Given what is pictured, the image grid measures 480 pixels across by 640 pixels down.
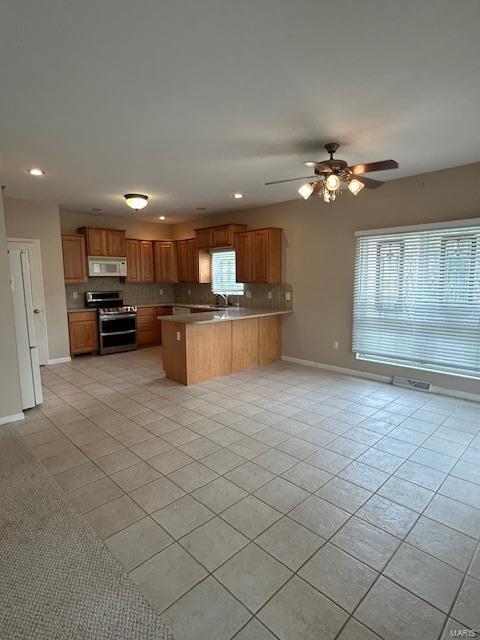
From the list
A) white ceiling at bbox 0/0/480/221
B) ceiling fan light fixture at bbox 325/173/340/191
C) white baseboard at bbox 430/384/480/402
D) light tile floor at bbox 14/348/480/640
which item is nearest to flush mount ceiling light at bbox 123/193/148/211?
white ceiling at bbox 0/0/480/221

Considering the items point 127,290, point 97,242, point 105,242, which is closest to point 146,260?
point 127,290

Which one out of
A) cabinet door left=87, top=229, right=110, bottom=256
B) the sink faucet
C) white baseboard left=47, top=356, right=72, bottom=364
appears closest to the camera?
white baseboard left=47, top=356, right=72, bottom=364

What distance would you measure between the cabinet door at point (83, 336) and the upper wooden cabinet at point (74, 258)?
2.67 feet

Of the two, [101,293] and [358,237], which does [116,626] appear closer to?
[358,237]

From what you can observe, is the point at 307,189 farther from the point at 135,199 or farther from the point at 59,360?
the point at 59,360

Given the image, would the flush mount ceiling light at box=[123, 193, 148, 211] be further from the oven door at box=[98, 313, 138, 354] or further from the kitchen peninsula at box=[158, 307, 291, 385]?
the oven door at box=[98, 313, 138, 354]

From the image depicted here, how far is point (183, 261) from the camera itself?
7629mm

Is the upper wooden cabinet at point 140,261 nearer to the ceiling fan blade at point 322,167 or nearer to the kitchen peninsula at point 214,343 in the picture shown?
the kitchen peninsula at point 214,343

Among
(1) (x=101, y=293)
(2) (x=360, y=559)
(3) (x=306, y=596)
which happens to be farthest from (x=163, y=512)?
(1) (x=101, y=293)

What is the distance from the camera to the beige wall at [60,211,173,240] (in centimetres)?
654

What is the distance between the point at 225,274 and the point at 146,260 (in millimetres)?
1861

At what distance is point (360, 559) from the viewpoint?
1826 mm

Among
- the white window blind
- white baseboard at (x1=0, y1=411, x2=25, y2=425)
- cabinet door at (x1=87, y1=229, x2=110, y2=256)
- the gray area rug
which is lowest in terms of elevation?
the gray area rug

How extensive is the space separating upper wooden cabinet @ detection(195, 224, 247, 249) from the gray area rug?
4941mm
